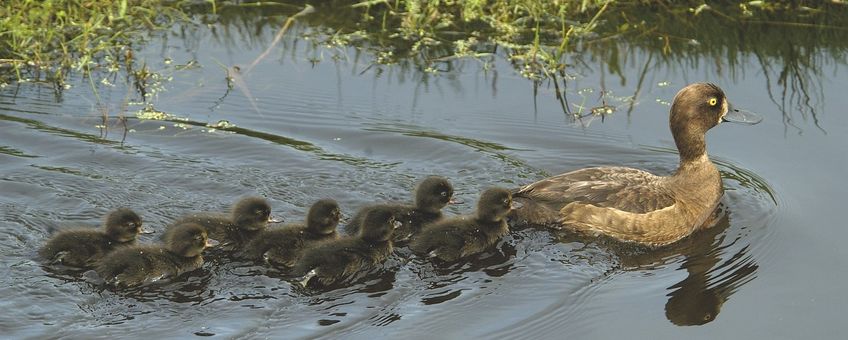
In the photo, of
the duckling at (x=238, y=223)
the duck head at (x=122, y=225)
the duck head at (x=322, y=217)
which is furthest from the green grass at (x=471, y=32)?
the duck head at (x=322, y=217)

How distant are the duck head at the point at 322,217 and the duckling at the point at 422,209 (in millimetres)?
314

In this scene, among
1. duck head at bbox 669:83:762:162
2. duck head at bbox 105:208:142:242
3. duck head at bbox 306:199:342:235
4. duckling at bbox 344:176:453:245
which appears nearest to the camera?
duck head at bbox 105:208:142:242

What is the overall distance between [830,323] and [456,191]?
269 cm

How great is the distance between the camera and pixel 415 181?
9203mm

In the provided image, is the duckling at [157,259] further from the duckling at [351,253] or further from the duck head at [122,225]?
the duckling at [351,253]

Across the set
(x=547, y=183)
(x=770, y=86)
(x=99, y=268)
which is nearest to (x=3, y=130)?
(x=99, y=268)

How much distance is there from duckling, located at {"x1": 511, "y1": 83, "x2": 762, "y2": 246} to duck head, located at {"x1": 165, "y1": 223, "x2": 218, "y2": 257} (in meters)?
2.00

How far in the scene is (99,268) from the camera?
7.54 metres

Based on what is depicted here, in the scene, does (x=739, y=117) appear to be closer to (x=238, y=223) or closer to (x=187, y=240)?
(x=238, y=223)

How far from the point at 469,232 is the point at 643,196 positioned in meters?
1.26

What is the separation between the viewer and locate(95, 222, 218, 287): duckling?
294 inches

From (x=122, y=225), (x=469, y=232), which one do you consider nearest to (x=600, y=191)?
(x=469, y=232)

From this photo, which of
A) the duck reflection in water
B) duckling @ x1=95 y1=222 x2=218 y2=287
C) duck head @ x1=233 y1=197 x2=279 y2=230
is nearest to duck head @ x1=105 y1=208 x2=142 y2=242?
duckling @ x1=95 y1=222 x2=218 y2=287

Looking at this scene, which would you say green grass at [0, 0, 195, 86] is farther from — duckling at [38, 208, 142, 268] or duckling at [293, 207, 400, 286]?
duckling at [293, 207, 400, 286]
